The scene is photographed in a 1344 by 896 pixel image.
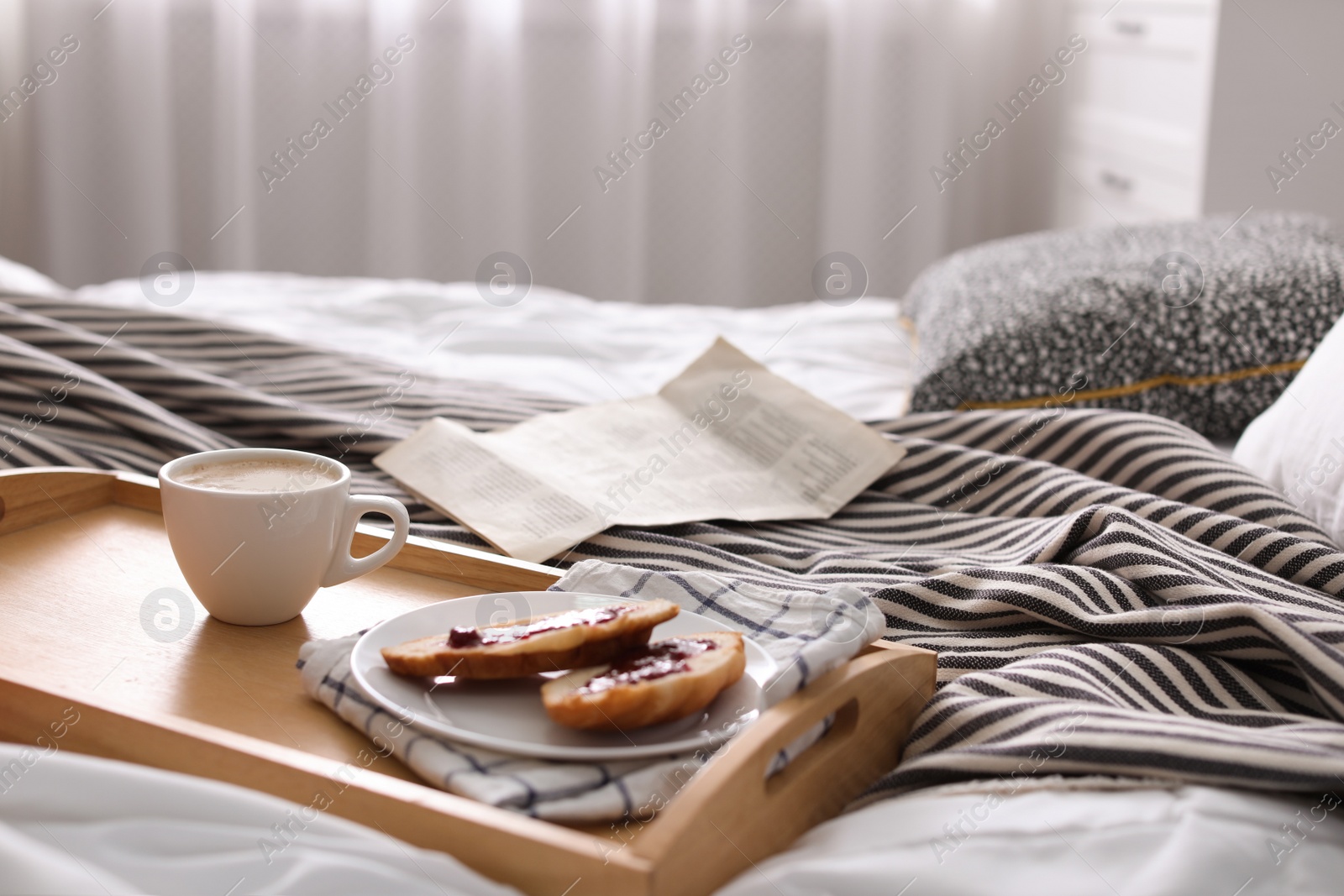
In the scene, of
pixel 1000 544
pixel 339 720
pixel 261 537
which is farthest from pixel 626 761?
pixel 1000 544

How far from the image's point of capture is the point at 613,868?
408 mm

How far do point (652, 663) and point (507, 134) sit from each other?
7.56 feet

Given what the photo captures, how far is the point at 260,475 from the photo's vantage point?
0.65 metres

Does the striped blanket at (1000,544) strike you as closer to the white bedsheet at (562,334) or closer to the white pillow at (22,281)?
the white bedsheet at (562,334)

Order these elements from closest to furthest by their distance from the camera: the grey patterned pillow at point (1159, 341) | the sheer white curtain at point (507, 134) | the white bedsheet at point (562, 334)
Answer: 1. the grey patterned pillow at point (1159, 341)
2. the white bedsheet at point (562, 334)
3. the sheer white curtain at point (507, 134)

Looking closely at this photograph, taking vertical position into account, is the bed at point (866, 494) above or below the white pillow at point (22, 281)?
below

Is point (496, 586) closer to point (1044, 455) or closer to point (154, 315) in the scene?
point (1044, 455)

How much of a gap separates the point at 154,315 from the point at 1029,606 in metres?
0.95

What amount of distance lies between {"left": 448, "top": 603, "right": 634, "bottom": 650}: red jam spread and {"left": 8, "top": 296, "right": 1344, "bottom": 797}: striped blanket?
0.14m

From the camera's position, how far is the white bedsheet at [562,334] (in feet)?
4.34

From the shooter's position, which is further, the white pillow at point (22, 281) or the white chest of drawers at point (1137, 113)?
the white chest of drawers at point (1137, 113)

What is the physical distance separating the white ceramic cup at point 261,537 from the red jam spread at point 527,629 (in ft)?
0.41

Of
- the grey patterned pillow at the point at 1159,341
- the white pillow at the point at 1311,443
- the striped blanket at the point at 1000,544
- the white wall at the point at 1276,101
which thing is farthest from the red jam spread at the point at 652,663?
the white wall at the point at 1276,101

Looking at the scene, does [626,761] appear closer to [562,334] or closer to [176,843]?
[176,843]
